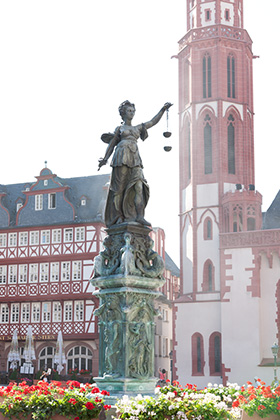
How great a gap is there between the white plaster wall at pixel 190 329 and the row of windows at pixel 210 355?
0.62 ft

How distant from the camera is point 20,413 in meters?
8.87

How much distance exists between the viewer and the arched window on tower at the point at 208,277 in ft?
139

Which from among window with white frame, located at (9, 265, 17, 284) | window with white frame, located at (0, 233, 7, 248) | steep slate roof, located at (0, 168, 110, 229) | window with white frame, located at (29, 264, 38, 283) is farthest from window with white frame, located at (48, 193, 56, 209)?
window with white frame, located at (9, 265, 17, 284)

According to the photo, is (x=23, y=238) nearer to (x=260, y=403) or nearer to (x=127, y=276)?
(x=127, y=276)

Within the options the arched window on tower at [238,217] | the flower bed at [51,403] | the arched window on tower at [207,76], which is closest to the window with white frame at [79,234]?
the arched window on tower at [238,217]

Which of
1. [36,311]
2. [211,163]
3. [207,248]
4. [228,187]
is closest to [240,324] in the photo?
[207,248]

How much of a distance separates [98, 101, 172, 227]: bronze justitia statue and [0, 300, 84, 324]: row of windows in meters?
36.5

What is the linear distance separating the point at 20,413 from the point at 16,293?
4132 centimetres

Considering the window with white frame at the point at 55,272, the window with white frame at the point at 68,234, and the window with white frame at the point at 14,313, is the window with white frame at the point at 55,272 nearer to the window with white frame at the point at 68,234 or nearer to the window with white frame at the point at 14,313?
the window with white frame at the point at 68,234

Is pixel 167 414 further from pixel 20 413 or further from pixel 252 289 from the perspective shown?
pixel 252 289

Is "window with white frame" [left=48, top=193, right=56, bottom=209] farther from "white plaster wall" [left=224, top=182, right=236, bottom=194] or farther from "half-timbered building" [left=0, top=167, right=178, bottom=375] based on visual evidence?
"white plaster wall" [left=224, top=182, right=236, bottom=194]

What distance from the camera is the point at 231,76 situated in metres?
45.4

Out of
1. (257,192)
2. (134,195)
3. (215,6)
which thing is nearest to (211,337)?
(257,192)

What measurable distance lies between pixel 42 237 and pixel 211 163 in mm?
13382
